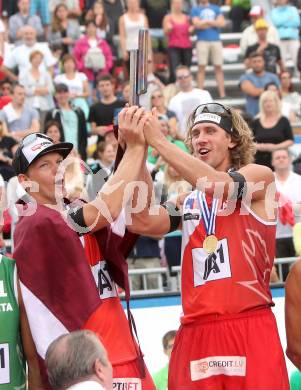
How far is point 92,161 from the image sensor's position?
1320 centimetres

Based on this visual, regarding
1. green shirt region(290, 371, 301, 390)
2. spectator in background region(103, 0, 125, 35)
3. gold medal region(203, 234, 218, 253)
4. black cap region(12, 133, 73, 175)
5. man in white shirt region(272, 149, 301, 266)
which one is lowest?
green shirt region(290, 371, 301, 390)

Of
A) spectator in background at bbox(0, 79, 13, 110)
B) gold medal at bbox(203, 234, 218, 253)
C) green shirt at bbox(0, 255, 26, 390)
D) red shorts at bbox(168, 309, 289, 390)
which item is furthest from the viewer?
spectator in background at bbox(0, 79, 13, 110)

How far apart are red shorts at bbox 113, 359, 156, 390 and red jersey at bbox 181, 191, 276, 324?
20.2 inches

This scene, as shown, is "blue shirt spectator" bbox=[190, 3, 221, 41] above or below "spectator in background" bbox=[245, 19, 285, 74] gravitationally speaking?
above

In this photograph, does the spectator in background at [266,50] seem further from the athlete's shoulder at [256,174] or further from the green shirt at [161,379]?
the athlete's shoulder at [256,174]

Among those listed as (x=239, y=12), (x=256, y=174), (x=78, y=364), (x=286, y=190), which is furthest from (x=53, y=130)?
(x=78, y=364)

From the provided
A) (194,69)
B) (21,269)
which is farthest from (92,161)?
(21,269)

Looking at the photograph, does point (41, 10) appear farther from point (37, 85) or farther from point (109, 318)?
point (109, 318)

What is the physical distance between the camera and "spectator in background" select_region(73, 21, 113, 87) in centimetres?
1697

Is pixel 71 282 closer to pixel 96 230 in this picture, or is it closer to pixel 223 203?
pixel 96 230

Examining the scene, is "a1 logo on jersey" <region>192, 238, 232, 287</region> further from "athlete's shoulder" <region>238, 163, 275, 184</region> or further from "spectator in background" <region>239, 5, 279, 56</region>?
"spectator in background" <region>239, 5, 279, 56</region>

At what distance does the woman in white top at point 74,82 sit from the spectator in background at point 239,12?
15.1 feet

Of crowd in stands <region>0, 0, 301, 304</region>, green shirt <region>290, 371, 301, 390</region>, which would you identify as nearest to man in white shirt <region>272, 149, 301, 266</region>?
crowd in stands <region>0, 0, 301, 304</region>

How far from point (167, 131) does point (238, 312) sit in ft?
22.4
